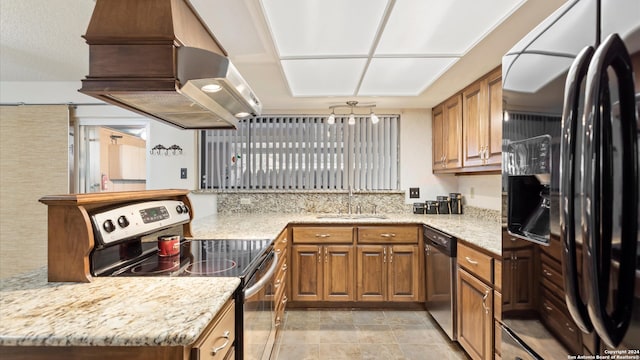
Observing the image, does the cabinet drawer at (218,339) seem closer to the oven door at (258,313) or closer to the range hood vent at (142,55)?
the oven door at (258,313)

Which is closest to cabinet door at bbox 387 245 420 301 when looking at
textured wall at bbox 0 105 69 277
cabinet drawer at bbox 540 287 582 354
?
cabinet drawer at bbox 540 287 582 354

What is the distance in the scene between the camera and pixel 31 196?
9.84 feet

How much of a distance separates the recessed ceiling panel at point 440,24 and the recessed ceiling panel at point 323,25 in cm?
11

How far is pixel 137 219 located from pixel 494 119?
2422 mm

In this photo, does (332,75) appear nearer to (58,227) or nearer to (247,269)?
(247,269)

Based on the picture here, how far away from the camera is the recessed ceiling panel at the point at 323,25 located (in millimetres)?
1454

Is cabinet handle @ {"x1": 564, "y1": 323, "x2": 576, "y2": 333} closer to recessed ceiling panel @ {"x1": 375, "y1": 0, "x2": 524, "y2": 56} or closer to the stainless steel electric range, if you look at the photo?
the stainless steel electric range

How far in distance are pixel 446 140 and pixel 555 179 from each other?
8.11 ft

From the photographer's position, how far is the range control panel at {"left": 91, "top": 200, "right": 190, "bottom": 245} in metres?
1.19

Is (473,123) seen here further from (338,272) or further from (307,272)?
(307,272)

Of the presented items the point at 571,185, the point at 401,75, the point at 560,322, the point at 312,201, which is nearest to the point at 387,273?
A: the point at 312,201

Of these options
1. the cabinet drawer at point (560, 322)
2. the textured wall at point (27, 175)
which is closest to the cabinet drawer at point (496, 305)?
the cabinet drawer at point (560, 322)

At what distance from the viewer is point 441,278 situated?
2.47 meters

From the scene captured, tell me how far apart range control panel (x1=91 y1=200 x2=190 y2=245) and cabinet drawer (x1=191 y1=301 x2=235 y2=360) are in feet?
1.88
